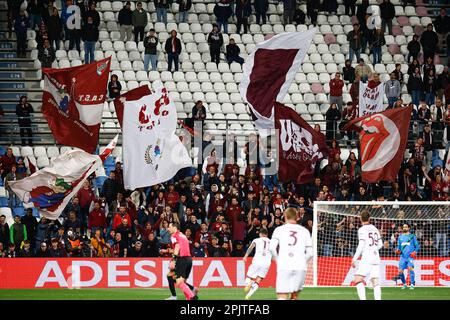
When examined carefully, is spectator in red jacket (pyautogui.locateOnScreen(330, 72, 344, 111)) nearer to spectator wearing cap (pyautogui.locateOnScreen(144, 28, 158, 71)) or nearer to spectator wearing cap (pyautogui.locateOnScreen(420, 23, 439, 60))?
spectator wearing cap (pyautogui.locateOnScreen(420, 23, 439, 60))

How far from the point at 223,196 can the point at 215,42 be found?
8120 millimetres

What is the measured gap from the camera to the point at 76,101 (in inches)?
1124

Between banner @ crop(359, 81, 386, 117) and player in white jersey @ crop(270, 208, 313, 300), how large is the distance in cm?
1349

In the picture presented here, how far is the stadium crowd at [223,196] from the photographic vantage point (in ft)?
97.2

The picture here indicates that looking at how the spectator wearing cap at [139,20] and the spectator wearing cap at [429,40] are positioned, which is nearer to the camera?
the spectator wearing cap at [139,20]

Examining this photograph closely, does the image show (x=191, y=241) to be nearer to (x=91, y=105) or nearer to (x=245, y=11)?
(x=91, y=105)

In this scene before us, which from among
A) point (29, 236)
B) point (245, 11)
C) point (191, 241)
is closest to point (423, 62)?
point (245, 11)

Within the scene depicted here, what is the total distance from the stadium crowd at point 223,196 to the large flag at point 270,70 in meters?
3.46

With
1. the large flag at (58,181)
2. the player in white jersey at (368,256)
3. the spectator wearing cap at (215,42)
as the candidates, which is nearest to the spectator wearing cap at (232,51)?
the spectator wearing cap at (215,42)

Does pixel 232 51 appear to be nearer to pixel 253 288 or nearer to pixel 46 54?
pixel 46 54

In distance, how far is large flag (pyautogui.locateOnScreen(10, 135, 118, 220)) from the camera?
2825 centimetres

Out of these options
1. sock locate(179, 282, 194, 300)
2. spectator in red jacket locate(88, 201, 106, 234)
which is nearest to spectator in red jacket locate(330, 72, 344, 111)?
spectator in red jacket locate(88, 201, 106, 234)

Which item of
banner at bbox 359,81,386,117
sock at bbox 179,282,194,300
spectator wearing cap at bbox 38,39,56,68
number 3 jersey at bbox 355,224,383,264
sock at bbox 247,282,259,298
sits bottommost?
sock at bbox 247,282,259,298

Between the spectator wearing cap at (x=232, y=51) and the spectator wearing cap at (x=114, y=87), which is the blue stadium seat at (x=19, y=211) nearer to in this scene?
the spectator wearing cap at (x=114, y=87)
